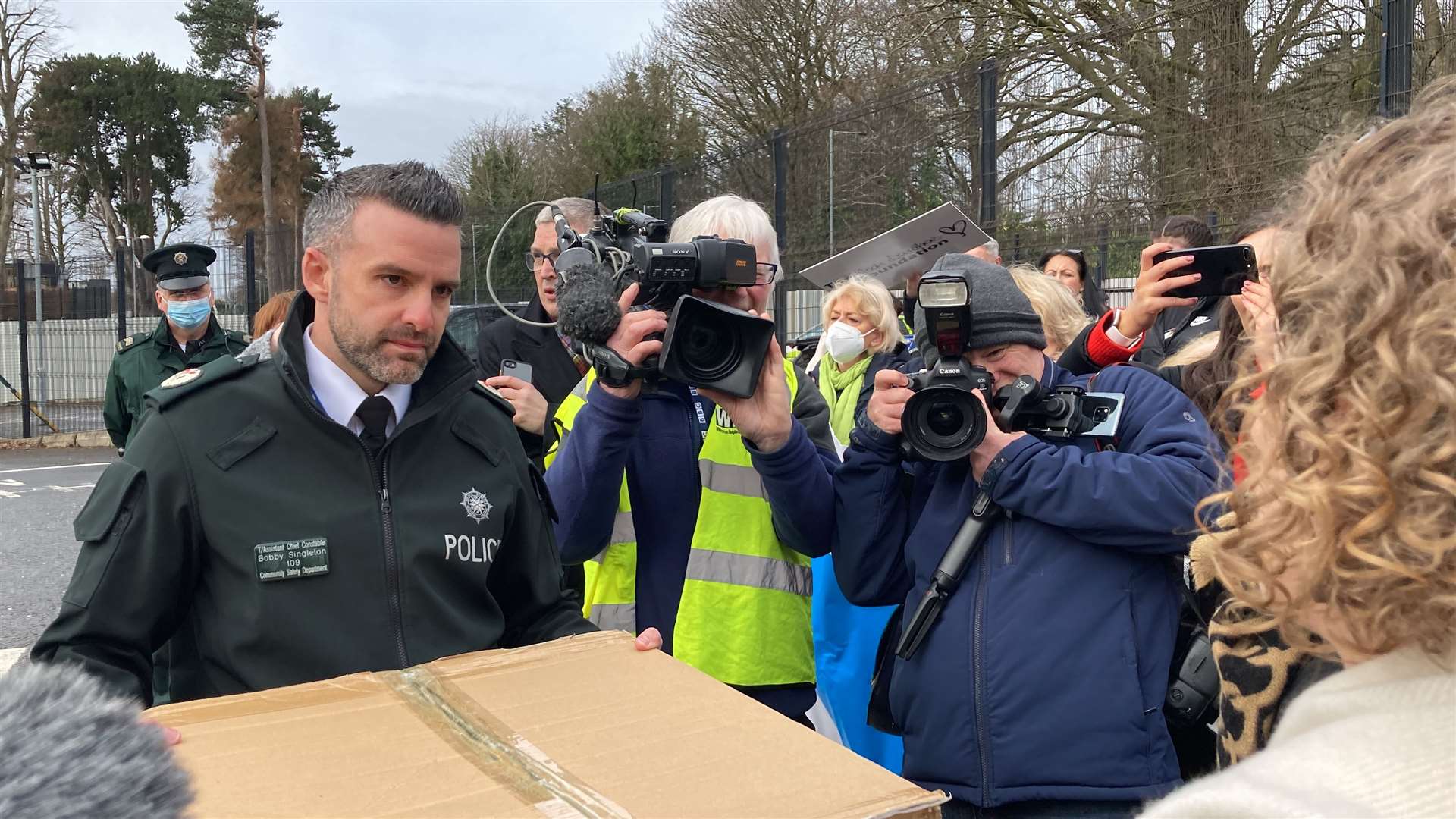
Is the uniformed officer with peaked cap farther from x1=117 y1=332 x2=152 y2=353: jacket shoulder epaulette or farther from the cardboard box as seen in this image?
the cardboard box

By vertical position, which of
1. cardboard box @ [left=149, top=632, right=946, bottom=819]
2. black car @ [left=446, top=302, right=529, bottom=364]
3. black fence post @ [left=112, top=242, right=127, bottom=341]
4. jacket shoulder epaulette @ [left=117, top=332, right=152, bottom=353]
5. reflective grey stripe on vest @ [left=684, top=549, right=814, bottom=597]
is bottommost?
reflective grey stripe on vest @ [left=684, top=549, right=814, bottom=597]

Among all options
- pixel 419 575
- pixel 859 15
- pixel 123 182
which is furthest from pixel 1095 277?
pixel 123 182

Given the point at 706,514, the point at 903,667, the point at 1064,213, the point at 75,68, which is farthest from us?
the point at 75,68

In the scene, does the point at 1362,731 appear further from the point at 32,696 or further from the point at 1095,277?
the point at 1095,277

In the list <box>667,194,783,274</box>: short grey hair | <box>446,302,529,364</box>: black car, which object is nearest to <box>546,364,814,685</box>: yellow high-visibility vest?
<box>667,194,783,274</box>: short grey hair

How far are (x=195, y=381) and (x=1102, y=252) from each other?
18.5ft

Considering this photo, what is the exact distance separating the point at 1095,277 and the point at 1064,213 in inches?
20.5

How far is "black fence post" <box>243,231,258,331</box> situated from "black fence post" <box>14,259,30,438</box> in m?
4.19

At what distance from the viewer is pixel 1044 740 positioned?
6.56 ft

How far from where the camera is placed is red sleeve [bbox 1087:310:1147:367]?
3.38 m

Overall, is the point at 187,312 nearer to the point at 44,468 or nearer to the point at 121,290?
the point at 44,468

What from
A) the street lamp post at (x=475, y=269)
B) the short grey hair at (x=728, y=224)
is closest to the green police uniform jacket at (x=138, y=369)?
the short grey hair at (x=728, y=224)

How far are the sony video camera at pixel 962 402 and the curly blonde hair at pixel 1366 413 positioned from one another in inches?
45.4

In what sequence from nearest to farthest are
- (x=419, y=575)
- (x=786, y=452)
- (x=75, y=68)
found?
(x=419, y=575) → (x=786, y=452) → (x=75, y=68)
